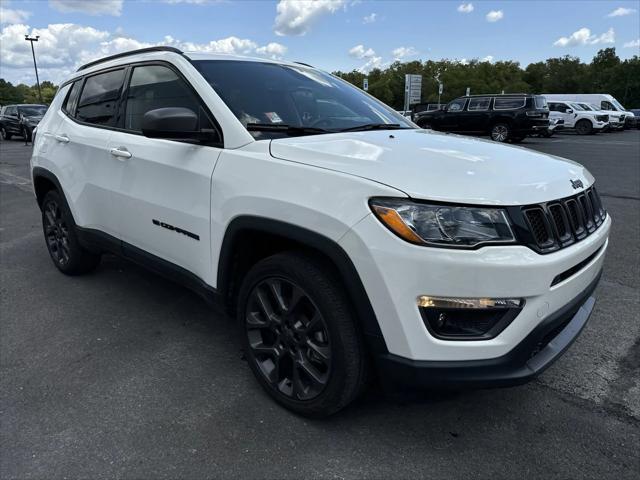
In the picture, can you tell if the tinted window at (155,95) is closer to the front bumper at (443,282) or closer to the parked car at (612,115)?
the front bumper at (443,282)

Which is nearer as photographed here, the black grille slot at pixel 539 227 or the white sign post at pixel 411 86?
the black grille slot at pixel 539 227

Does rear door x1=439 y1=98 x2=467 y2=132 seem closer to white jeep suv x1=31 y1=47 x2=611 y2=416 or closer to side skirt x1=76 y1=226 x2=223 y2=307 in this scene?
white jeep suv x1=31 y1=47 x2=611 y2=416

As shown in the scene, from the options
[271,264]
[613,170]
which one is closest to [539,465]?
[271,264]

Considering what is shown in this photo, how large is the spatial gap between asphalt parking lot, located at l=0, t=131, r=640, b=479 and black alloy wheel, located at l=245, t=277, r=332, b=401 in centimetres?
20

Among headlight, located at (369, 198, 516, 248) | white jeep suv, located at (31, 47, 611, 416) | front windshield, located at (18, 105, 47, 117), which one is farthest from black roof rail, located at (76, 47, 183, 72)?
front windshield, located at (18, 105, 47, 117)

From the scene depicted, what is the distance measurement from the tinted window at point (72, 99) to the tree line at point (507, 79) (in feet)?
218

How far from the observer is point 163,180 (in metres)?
2.97

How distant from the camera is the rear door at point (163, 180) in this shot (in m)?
2.75

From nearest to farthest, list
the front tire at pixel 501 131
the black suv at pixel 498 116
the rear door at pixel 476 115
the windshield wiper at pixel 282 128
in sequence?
the windshield wiper at pixel 282 128, the black suv at pixel 498 116, the front tire at pixel 501 131, the rear door at pixel 476 115

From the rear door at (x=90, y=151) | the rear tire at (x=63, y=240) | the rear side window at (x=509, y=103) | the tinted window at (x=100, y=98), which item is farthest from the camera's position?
the rear side window at (x=509, y=103)

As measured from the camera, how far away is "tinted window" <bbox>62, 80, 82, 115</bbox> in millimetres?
4266

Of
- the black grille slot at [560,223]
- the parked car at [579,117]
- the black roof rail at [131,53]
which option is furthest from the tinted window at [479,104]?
the black grille slot at [560,223]

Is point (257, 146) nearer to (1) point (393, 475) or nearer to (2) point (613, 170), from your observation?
(1) point (393, 475)

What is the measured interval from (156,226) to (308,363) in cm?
135
